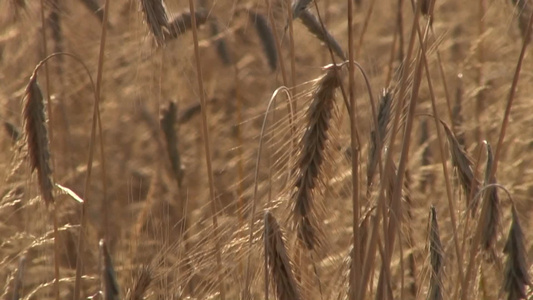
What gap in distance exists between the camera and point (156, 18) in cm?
108

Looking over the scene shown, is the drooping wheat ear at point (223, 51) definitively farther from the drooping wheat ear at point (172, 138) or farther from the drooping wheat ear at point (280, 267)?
the drooping wheat ear at point (280, 267)

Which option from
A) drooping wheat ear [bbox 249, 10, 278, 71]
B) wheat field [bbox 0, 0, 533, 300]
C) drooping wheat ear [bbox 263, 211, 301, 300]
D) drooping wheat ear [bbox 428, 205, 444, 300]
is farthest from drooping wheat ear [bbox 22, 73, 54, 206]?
drooping wheat ear [bbox 249, 10, 278, 71]

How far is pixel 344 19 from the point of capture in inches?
82.9

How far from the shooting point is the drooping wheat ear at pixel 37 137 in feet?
3.43

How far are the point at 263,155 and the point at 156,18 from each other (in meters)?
0.90

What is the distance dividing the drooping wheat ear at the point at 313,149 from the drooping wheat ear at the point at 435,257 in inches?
7.7

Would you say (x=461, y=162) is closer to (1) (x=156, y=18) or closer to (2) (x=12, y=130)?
(1) (x=156, y=18)

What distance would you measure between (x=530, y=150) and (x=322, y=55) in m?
0.51

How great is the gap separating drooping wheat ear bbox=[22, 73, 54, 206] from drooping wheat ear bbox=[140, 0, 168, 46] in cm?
16

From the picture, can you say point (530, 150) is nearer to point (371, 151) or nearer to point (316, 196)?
point (371, 151)

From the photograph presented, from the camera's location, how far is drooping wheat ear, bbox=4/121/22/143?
156cm

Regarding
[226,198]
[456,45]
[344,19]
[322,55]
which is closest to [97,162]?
[226,198]

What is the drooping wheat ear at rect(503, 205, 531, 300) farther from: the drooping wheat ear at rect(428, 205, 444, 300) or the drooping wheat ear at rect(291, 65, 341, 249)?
the drooping wheat ear at rect(291, 65, 341, 249)

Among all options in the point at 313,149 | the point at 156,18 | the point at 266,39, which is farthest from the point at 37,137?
the point at 266,39
